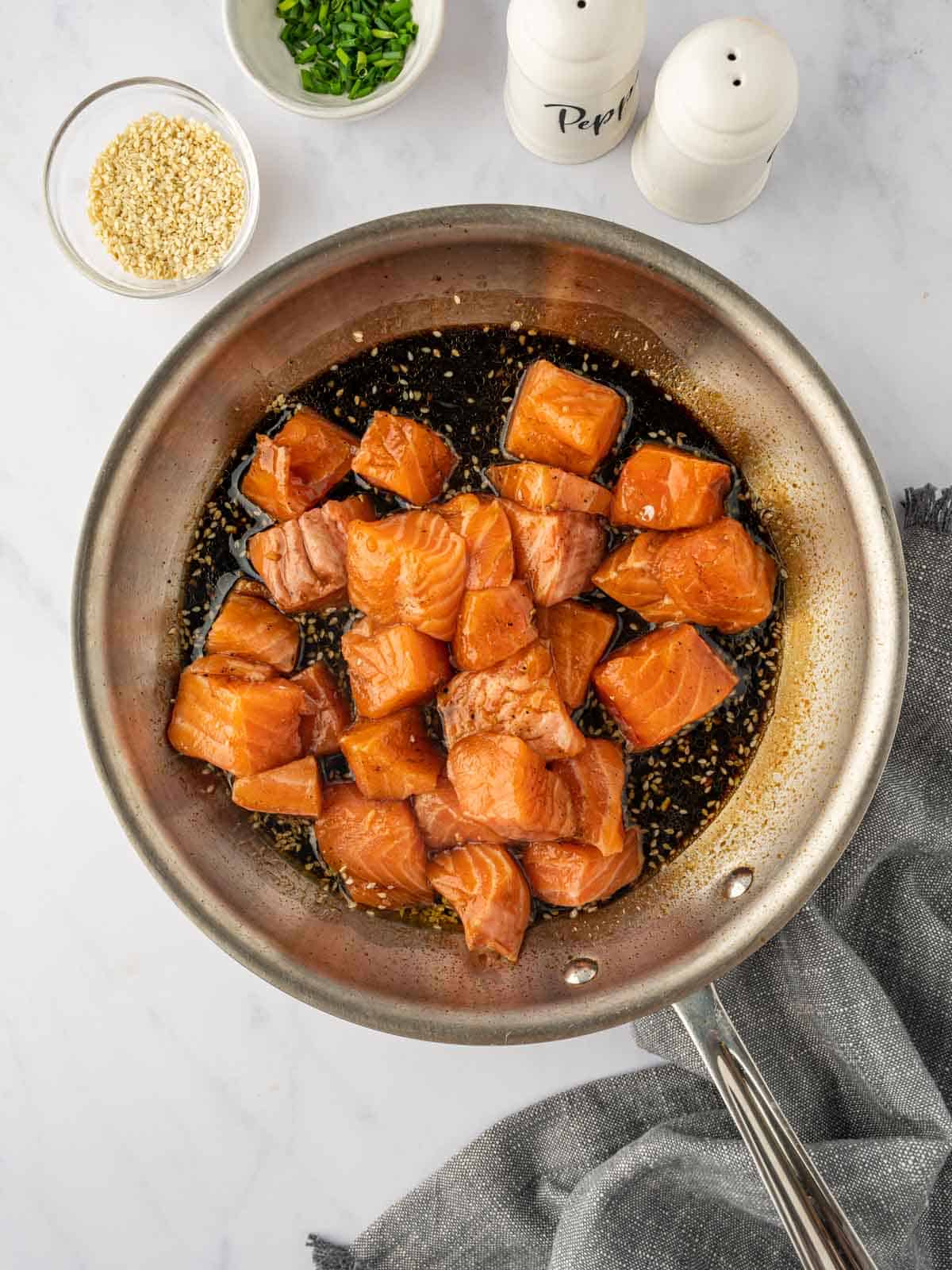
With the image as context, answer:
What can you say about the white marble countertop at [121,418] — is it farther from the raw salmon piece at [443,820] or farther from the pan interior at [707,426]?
the raw salmon piece at [443,820]

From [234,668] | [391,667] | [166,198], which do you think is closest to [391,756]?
[391,667]

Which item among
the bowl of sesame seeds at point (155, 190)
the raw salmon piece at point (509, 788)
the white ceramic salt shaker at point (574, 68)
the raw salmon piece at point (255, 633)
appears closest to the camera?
the white ceramic salt shaker at point (574, 68)

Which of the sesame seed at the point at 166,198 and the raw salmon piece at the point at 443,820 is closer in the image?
the raw salmon piece at the point at 443,820

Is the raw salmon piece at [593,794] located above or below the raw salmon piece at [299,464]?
below

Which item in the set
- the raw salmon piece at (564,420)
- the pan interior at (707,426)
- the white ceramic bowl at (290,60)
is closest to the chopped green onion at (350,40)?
the white ceramic bowl at (290,60)

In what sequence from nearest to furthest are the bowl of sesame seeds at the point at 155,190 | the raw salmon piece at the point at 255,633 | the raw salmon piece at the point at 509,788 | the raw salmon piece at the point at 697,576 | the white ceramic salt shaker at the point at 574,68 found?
the white ceramic salt shaker at the point at 574,68 < the raw salmon piece at the point at 509,788 < the raw salmon piece at the point at 697,576 < the raw salmon piece at the point at 255,633 < the bowl of sesame seeds at the point at 155,190

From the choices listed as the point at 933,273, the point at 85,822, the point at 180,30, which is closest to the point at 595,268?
the point at 933,273

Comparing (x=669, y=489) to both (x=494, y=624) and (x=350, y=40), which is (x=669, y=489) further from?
(x=350, y=40)

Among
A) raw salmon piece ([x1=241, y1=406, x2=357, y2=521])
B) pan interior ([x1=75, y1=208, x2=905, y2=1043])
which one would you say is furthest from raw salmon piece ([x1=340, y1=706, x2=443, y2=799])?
raw salmon piece ([x1=241, y1=406, x2=357, y2=521])
